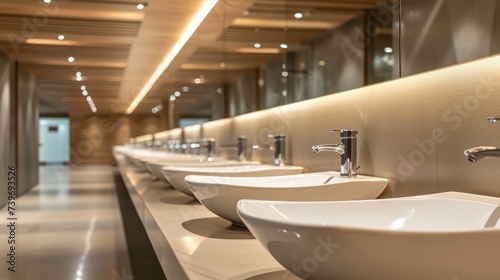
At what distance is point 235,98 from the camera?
3857 mm

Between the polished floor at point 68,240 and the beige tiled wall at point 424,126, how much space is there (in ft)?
6.43

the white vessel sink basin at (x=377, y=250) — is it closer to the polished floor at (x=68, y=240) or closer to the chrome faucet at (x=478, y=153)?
the chrome faucet at (x=478, y=153)

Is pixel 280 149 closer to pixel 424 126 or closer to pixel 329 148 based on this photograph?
pixel 329 148

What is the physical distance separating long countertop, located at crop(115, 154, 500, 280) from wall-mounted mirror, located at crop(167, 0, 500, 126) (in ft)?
1.44

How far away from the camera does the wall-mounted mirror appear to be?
131cm

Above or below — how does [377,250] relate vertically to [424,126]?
below

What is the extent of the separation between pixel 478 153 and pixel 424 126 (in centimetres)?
57

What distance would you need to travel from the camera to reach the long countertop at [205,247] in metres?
0.98

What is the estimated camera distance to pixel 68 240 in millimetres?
4387

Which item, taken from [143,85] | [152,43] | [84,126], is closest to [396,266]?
[152,43]

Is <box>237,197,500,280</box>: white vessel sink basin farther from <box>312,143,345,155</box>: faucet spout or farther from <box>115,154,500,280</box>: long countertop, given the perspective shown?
<box>312,143,345,155</box>: faucet spout

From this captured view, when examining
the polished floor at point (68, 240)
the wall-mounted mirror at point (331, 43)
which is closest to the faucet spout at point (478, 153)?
the wall-mounted mirror at point (331, 43)

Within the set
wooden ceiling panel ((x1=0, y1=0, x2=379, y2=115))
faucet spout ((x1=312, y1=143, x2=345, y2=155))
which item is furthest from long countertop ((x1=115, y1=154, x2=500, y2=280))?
wooden ceiling panel ((x1=0, y1=0, x2=379, y2=115))

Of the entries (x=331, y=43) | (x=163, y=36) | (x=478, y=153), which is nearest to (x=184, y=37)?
(x=163, y=36)
